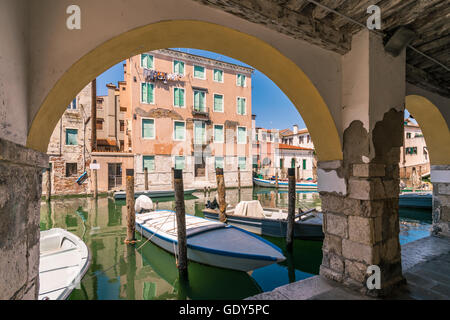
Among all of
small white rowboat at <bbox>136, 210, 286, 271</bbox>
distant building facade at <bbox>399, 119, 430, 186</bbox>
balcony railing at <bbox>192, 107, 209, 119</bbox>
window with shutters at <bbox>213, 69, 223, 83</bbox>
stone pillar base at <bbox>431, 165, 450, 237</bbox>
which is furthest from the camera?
distant building facade at <bbox>399, 119, 430, 186</bbox>

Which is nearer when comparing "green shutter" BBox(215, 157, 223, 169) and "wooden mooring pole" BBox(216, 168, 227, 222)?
"wooden mooring pole" BBox(216, 168, 227, 222)

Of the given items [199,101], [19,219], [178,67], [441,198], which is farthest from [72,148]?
[441,198]

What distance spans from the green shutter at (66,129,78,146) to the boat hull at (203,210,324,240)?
13.8 meters

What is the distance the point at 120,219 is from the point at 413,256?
400 inches

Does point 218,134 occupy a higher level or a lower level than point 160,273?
higher

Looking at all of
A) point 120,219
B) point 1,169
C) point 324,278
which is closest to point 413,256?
point 324,278

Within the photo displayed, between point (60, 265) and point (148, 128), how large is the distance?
1304cm

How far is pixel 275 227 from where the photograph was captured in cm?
736

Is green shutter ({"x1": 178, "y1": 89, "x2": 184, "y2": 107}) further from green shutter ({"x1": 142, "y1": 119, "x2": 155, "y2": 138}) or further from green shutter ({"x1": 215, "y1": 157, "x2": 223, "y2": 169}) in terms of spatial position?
green shutter ({"x1": 215, "y1": 157, "x2": 223, "y2": 169})

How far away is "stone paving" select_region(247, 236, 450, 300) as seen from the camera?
246cm

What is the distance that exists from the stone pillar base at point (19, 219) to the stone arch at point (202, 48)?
0.18m

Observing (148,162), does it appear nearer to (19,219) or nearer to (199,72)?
(199,72)

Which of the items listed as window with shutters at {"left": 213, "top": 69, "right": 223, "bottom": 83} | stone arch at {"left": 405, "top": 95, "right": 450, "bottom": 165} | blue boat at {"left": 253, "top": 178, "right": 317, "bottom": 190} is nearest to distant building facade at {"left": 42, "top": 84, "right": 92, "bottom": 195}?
window with shutters at {"left": 213, "top": 69, "right": 223, "bottom": 83}
